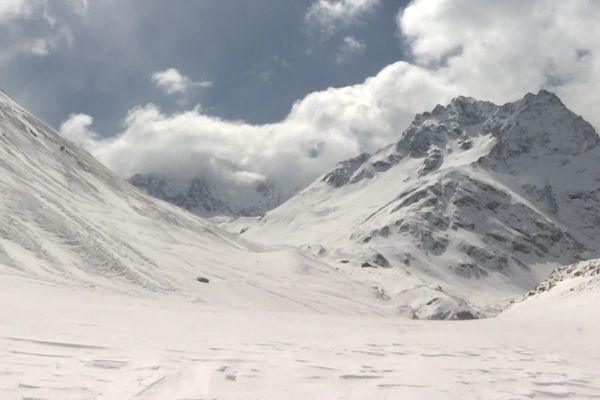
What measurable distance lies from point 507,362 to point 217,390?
631 cm

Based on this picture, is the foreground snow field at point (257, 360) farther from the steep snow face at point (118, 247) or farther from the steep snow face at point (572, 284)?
the steep snow face at point (572, 284)

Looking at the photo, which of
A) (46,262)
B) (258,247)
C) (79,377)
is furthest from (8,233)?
(258,247)

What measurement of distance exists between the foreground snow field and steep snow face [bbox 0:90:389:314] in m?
12.7

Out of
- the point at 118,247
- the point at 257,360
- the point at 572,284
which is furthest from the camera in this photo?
the point at 118,247

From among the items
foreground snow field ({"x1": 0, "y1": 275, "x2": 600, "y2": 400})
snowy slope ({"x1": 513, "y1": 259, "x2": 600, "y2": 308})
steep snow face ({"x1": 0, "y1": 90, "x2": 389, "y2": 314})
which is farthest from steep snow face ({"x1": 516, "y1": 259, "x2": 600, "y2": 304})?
steep snow face ({"x1": 0, "y1": 90, "x2": 389, "y2": 314})

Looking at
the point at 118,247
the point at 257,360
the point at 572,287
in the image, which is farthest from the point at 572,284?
the point at 118,247

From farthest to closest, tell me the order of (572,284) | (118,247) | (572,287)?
(118,247) → (572,284) → (572,287)

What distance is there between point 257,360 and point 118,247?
35.4m

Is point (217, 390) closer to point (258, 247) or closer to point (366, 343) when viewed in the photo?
point (366, 343)

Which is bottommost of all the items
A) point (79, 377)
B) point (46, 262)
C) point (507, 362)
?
point (79, 377)

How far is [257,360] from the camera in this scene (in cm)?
960

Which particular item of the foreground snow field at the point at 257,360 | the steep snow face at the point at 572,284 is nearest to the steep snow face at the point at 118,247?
the foreground snow field at the point at 257,360

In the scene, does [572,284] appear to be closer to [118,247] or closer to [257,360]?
[257,360]

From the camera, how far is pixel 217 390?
7379 millimetres
